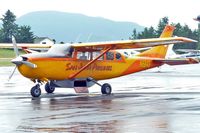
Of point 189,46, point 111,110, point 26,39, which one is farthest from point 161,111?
point 189,46

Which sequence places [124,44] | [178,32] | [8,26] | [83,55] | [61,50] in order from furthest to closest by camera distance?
[178,32] → [8,26] → [83,55] → [124,44] → [61,50]

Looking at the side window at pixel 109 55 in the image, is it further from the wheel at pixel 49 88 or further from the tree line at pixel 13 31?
the tree line at pixel 13 31

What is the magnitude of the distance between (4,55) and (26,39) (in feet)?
49.2

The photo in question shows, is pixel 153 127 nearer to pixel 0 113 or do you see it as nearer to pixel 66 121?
pixel 66 121

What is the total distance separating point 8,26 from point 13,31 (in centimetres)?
357

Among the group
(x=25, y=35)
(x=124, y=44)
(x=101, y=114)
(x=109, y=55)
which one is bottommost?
(x=101, y=114)

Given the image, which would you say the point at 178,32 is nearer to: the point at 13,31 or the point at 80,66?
the point at 13,31

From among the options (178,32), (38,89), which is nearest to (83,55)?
(38,89)

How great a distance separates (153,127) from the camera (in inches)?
509

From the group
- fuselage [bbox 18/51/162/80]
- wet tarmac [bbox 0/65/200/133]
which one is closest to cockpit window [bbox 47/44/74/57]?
fuselage [bbox 18/51/162/80]

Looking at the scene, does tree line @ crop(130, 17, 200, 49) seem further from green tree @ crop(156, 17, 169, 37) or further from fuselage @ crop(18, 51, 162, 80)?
fuselage @ crop(18, 51, 162, 80)

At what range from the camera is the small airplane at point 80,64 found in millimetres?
Answer: 22844

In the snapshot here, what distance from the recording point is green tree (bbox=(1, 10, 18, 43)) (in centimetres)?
12031

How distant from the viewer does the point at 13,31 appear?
4742 inches
